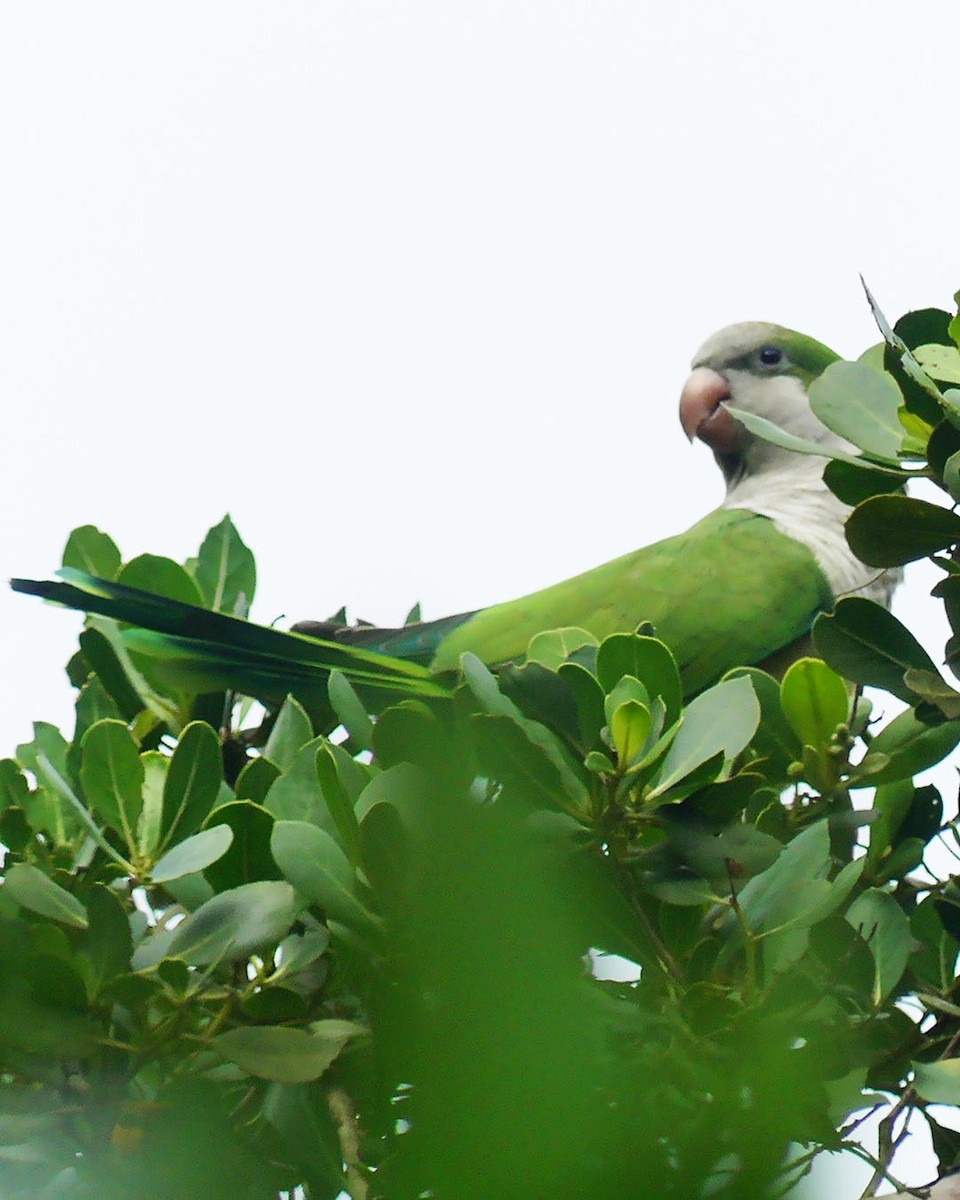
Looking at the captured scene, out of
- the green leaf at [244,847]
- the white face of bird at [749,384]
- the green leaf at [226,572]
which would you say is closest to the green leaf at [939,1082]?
the green leaf at [244,847]

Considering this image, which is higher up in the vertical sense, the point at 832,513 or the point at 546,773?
the point at 546,773

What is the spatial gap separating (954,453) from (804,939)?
16.6 inches

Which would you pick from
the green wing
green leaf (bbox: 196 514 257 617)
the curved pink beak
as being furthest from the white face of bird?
green leaf (bbox: 196 514 257 617)

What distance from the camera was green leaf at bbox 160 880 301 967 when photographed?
3.31ft

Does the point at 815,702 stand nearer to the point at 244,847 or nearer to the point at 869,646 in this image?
the point at 869,646

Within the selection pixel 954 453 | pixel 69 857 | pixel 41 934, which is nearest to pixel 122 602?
pixel 69 857

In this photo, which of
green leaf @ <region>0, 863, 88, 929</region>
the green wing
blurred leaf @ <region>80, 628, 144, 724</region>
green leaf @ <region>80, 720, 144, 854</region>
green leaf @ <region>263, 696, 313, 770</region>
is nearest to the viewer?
green leaf @ <region>0, 863, 88, 929</region>

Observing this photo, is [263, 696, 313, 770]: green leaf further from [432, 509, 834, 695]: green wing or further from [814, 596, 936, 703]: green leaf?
[432, 509, 834, 695]: green wing

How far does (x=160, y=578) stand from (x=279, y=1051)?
2.79 feet

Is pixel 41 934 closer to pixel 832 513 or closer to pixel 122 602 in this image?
pixel 122 602

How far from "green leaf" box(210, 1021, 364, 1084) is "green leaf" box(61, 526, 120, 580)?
889 millimetres

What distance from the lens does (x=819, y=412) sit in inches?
46.8

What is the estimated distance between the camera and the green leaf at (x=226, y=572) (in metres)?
1.75

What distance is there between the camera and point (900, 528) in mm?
1146
